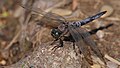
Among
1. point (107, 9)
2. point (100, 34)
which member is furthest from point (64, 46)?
point (107, 9)

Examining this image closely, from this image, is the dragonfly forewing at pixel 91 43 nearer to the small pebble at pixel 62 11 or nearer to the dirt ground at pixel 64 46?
the dirt ground at pixel 64 46

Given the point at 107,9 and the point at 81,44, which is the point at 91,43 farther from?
the point at 107,9

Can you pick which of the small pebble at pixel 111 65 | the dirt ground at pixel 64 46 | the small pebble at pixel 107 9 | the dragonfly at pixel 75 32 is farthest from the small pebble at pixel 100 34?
the small pebble at pixel 111 65

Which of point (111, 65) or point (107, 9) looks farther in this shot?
point (107, 9)

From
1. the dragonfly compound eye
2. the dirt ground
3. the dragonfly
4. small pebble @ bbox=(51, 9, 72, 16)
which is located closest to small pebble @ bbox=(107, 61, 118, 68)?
the dirt ground

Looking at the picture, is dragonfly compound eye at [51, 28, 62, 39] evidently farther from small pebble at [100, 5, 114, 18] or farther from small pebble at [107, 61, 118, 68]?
small pebble at [100, 5, 114, 18]

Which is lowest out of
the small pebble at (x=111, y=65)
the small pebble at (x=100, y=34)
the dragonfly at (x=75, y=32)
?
the small pebble at (x=111, y=65)

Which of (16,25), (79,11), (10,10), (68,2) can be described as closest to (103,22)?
(79,11)

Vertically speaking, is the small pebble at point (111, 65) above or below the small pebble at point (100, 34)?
below
